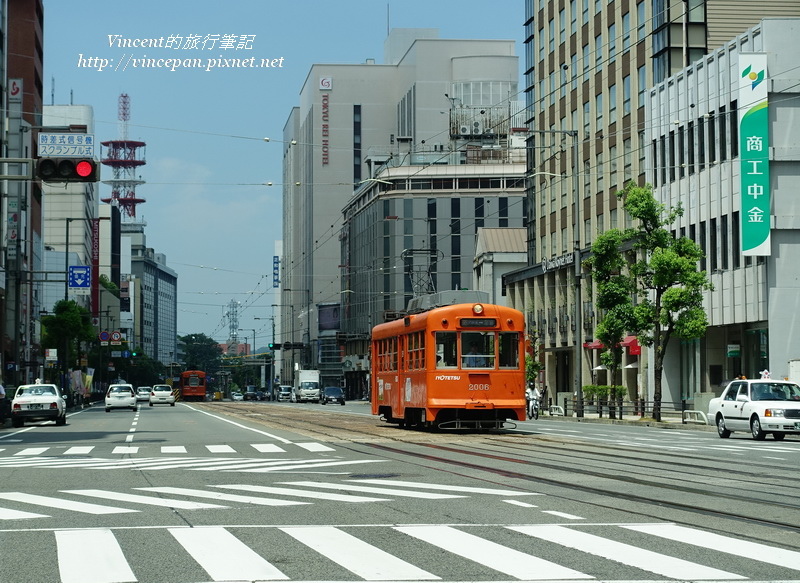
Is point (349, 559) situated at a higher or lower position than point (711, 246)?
lower

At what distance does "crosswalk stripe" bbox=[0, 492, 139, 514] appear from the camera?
12359mm

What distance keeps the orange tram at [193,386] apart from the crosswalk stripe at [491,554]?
104 metres

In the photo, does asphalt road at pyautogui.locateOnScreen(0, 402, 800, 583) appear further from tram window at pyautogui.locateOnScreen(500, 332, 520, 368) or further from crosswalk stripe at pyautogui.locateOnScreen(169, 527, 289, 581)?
tram window at pyautogui.locateOnScreen(500, 332, 520, 368)

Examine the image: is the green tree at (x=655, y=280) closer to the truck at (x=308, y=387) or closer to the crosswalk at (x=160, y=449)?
the crosswalk at (x=160, y=449)

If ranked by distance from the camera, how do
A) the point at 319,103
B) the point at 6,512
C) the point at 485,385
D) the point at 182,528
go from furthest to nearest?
1. the point at 319,103
2. the point at 485,385
3. the point at 6,512
4. the point at 182,528

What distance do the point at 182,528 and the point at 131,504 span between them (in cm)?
243

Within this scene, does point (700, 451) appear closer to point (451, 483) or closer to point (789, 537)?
point (451, 483)

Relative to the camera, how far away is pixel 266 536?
10.1m

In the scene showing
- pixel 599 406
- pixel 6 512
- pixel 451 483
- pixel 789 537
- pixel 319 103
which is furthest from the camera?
pixel 319 103

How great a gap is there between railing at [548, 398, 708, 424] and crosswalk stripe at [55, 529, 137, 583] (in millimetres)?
31637

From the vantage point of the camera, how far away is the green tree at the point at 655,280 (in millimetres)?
41562

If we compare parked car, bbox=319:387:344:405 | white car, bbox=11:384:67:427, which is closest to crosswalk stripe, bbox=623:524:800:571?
white car, bbox=11:384:67:427

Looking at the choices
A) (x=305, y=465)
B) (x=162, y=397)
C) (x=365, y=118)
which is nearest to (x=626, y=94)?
(x=162, y=397)

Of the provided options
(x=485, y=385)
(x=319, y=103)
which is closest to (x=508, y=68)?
(x=319, y=103)
